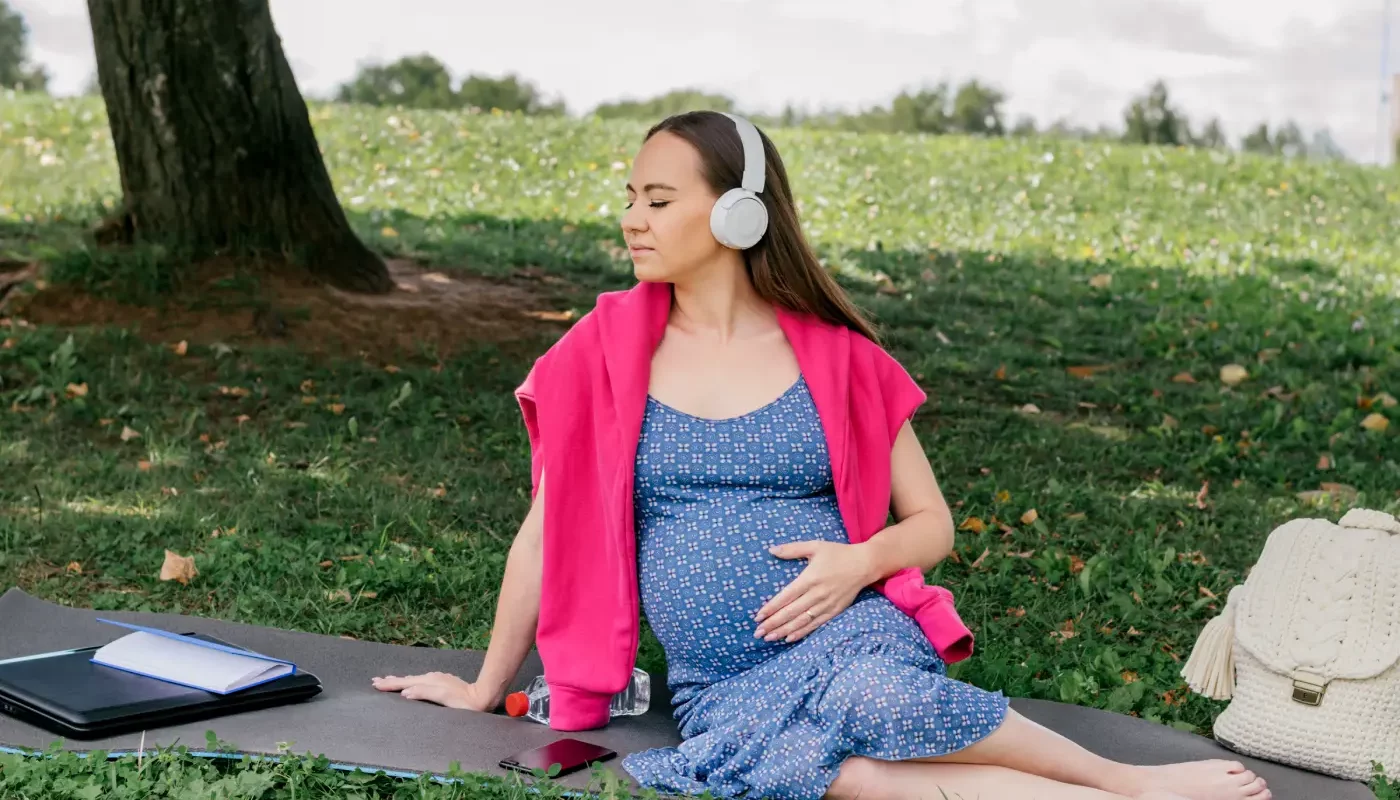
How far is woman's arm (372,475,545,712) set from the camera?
11.8ft

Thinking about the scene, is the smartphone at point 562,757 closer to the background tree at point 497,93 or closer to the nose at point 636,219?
the nose at point 636,219

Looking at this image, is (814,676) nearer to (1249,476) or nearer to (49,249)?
(1249,476)

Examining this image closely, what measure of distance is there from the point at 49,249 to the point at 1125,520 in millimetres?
5386

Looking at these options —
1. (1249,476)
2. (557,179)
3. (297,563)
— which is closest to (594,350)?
(297,563)

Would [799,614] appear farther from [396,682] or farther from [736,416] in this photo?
[396,682]

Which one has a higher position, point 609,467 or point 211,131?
point 211,131

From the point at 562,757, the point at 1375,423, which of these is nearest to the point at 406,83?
the point at 1375,423

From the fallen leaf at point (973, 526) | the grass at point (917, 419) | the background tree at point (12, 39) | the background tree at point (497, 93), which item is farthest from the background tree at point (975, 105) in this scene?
the fallen leaf at point (973, 526)

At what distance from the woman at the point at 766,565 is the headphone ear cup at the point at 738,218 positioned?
0.03 metres

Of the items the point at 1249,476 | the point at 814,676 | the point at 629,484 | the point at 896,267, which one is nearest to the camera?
the point at 814,676

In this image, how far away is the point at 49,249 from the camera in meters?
7.82

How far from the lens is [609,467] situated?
3508 mm

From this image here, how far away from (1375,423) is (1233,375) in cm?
86

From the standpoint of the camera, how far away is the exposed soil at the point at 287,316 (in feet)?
24.1
